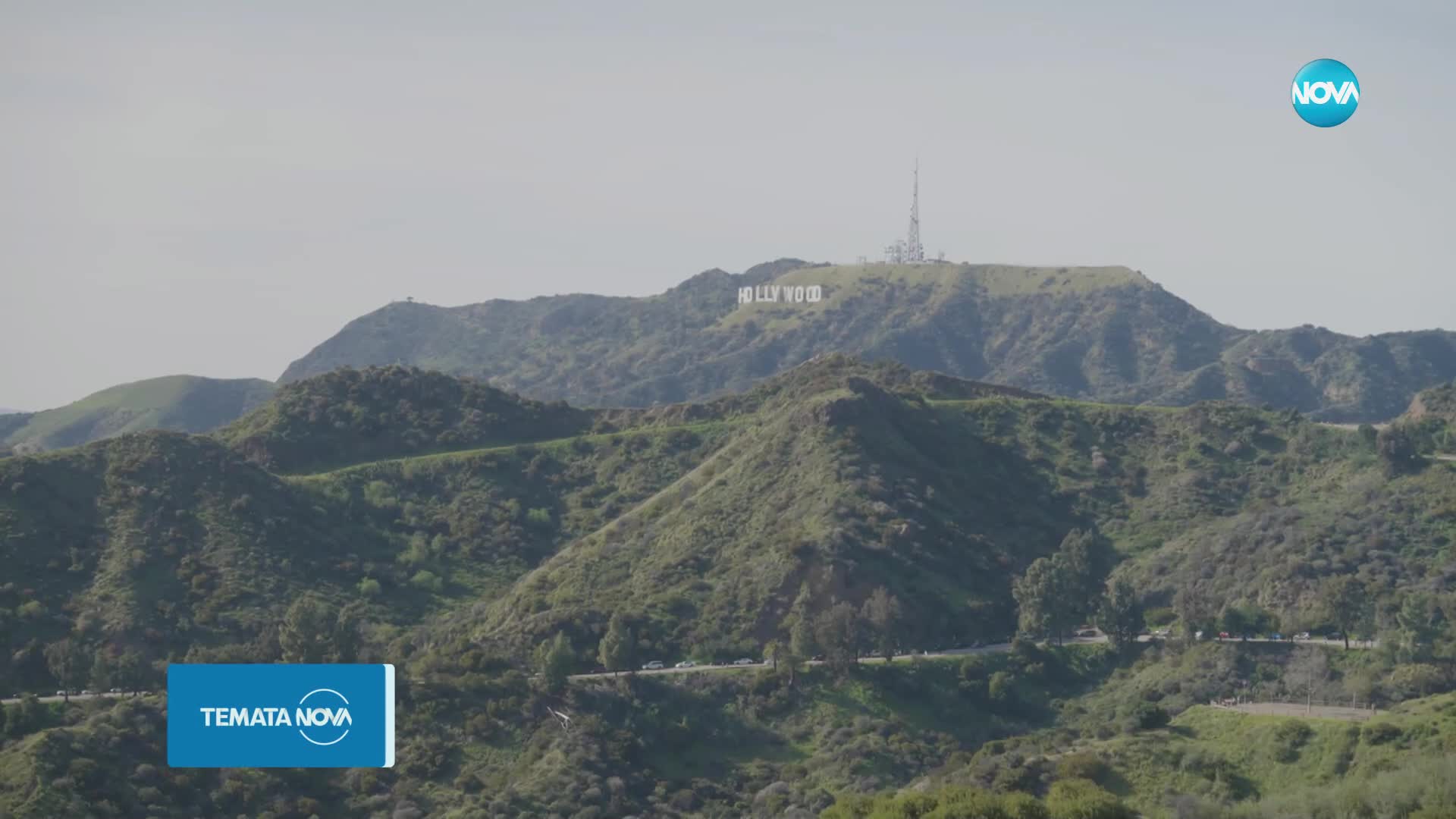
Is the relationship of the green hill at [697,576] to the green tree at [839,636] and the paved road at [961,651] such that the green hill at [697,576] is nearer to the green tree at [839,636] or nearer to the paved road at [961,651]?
the green tree at [839,636]

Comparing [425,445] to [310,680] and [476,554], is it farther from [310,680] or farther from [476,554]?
[310,680]

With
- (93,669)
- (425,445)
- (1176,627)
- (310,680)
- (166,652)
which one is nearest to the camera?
(310,680)

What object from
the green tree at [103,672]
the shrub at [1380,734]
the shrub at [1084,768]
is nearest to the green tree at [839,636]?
the shrub at [1084,768]

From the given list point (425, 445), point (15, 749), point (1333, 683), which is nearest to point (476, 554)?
point (425, 445)

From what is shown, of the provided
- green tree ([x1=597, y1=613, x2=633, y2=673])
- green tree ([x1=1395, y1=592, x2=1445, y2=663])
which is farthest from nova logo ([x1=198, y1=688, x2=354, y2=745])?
green tree ([x1=1395, y1=592, x2=1445, y2=663])

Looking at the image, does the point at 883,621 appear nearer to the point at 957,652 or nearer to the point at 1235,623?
the point at 957,652

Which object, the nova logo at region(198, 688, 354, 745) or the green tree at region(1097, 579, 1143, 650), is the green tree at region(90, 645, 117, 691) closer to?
the nova logo at region(198, 688, 354, 745)
